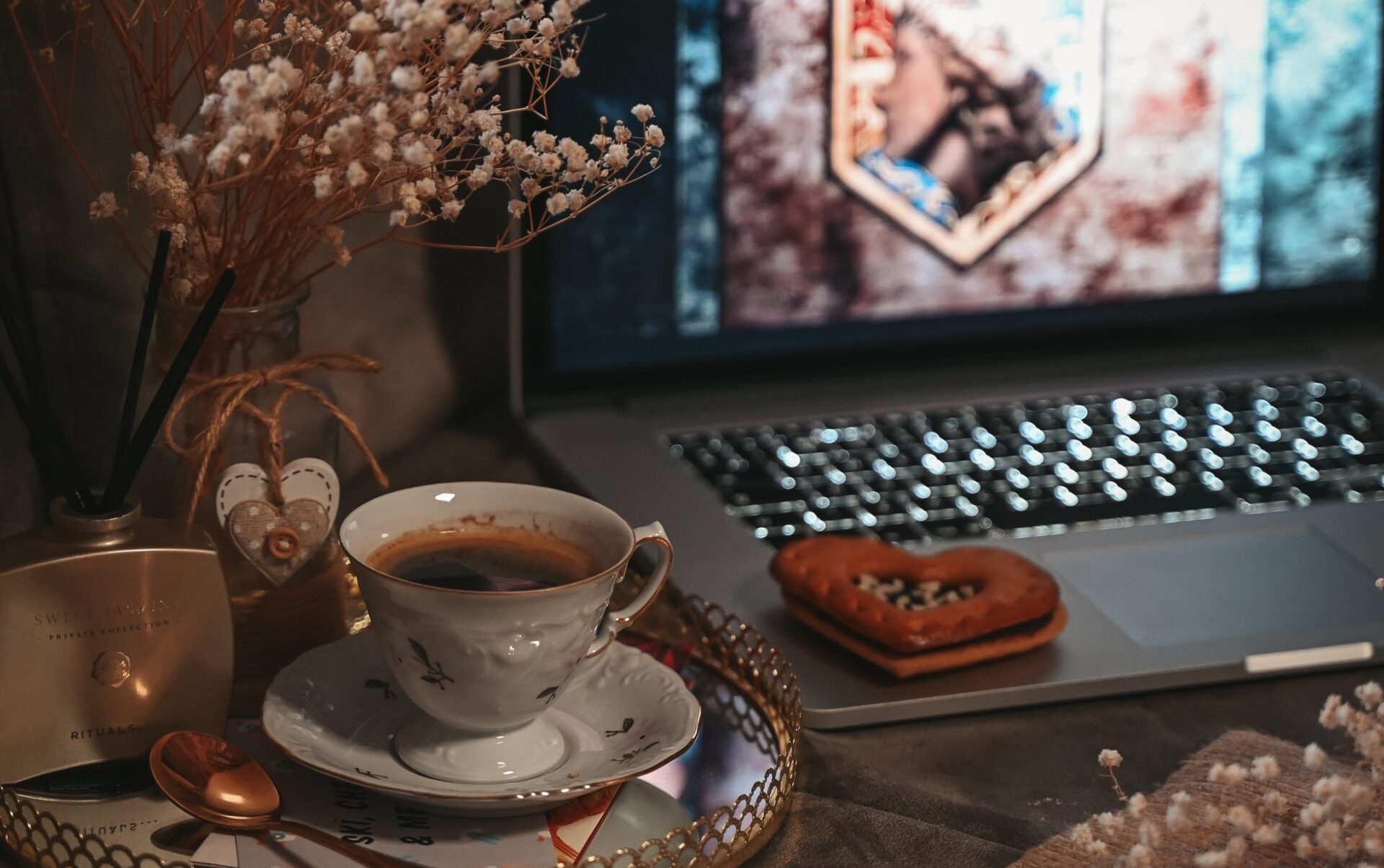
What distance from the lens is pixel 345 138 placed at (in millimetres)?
560

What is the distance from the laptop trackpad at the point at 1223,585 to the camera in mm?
824

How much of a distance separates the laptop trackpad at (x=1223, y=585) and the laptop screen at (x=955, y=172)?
1.01 feet

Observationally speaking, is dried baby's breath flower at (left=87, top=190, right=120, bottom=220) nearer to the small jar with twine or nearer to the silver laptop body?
the small jar with twine

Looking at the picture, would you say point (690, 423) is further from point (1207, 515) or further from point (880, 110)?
point (1207, 515)

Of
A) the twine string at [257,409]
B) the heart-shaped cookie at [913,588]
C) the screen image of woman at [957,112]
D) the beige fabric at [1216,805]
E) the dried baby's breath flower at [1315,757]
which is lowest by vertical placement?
the beige fabric at [1216,805]

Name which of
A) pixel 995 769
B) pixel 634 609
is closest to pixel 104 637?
pixel 634 609

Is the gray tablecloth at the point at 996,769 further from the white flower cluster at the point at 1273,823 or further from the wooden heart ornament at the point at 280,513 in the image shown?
the wooden heart ornament at the point at 280,513

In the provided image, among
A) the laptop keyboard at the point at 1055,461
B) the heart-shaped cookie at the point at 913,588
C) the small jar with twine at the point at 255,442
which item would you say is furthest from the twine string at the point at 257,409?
the laptop keyboard at the point at 1055,461

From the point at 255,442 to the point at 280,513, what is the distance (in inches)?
1.5

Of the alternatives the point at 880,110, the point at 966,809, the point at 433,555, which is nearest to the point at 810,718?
the point at 966,809

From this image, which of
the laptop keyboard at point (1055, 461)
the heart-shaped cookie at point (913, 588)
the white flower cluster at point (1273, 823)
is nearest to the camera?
the white flower cluster at point (1273, 823)

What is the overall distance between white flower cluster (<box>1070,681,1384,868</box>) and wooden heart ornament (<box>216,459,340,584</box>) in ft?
1.25

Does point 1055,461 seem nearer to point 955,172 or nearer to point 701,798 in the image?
point 955,172

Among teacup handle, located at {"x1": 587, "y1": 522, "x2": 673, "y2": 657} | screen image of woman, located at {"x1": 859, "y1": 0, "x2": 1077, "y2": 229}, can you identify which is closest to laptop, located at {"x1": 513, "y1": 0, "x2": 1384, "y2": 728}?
screen image of woman, located at {"x1": 859, "y1": 0, "x2": 1077, "y2": 229}
